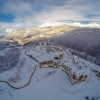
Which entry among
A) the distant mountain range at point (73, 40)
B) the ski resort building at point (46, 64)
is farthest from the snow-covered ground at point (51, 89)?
the distant mountain range at point (73, 40)

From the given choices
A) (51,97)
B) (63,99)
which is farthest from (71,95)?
Result: (51,97)

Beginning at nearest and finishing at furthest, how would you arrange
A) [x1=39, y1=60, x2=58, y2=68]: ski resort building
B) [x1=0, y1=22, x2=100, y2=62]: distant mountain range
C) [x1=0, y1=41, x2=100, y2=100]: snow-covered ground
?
[x1=0, y1=41, x2=100, y2=100]: snow-covered ground < [x1=39, y1=60, x2=58, y2=68]: ski resort building < [x1=0, y1=22, x2=100, y2=62]: distant mountain range

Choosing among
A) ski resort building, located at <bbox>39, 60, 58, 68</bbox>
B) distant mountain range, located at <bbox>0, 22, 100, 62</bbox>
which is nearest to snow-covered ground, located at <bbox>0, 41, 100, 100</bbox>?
ski resort building, located at <bbox>39, 60, 58, 68</bbox>

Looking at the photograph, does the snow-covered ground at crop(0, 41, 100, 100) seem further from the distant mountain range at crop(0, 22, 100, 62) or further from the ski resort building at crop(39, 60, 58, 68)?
the distant mountain range at crop(0, 22, 100, 62)

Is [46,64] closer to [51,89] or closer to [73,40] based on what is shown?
[51,89]

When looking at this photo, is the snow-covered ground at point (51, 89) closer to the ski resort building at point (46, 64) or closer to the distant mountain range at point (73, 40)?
the ski resort building at point (46, 64)

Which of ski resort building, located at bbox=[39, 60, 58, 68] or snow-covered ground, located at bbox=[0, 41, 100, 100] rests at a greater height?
ski resort building, located at bbox=[39, 60, 58, 68]

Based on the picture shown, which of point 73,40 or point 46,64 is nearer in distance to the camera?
point 46,64

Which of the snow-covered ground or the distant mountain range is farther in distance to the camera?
the distant mountain range

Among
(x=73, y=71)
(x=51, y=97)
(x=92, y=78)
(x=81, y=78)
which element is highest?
(x=73, y=71)

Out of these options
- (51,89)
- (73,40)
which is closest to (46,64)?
(51,89)

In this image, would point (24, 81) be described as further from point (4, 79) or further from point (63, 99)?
point (63, 99)
